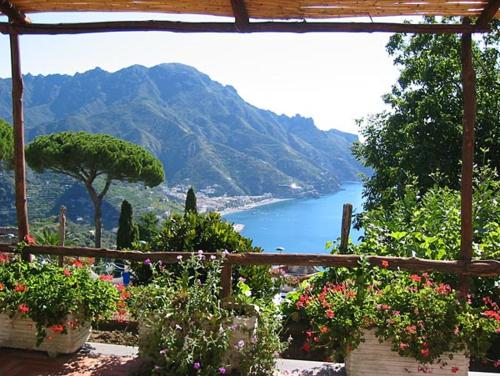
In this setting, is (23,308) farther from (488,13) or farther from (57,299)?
(488,13)

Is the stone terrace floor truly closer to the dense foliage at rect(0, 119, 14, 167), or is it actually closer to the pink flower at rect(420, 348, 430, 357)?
the pink flower at rect(420, 348, 430, 357)

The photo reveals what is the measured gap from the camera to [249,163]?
99.6 m

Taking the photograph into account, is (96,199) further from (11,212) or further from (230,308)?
(11,212)

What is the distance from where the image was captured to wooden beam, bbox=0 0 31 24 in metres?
3.26

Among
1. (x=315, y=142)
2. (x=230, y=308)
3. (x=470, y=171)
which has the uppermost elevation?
(x=315, y=142)

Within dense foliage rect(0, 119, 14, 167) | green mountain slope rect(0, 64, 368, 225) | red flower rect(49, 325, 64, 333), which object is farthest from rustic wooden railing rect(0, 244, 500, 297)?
green mountain slope rect(0, 64, 368, 225)

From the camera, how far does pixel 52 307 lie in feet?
10.0

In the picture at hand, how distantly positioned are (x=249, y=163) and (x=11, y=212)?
5508cm

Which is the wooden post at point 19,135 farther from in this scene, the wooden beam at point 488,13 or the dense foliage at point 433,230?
the wooden beam at point 488,13

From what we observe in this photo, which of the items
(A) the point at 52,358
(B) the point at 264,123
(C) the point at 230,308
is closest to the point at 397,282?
(C) the point at 230,308

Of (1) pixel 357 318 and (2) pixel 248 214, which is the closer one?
(1) pixel 357 318

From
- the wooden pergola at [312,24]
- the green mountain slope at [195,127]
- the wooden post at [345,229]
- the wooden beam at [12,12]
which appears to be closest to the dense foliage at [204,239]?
the wooden post at [345,229]

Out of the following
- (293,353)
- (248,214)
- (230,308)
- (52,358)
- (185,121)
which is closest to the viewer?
(230,308)

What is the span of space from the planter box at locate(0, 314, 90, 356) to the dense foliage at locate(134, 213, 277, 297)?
1291 mm
